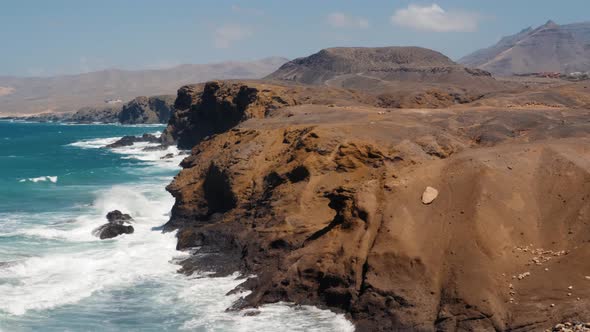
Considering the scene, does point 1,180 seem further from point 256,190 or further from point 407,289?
point 407,289

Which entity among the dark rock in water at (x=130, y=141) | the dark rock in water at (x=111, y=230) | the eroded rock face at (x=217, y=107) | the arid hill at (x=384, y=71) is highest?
the arid hill at (x=384, y=71)

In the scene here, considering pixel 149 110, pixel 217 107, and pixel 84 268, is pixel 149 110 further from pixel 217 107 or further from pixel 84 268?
pixel 84 268

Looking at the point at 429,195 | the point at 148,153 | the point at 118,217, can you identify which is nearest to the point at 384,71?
the point at 148,153

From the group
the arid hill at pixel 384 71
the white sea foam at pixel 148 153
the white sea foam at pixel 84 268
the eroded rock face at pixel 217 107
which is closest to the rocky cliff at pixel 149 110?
the arid hill at pixel 384 71

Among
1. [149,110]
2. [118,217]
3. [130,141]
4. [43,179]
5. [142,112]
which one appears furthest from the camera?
[142,112]

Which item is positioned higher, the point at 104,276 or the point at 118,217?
the point at 118,217

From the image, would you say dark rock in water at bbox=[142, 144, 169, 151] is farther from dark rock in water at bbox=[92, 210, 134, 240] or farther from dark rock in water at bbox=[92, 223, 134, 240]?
dark rock in water at bbox=[92, 223, 134, 240]

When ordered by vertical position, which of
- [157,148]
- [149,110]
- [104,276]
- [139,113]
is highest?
[149,110]

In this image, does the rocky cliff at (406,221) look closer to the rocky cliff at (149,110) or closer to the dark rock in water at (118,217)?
the dark rock in water at (118,217)
